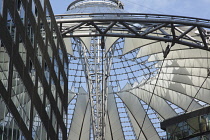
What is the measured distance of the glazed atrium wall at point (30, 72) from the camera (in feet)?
72.4

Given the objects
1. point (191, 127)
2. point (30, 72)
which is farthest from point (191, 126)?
point (30, 72)

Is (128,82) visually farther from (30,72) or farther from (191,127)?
(30,72)

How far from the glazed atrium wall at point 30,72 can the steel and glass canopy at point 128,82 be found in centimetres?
1379

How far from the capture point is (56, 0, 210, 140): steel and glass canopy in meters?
50.5

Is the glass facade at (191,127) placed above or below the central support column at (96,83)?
below

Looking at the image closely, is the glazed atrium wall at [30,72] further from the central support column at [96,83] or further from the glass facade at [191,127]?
the central support column at [96,83]

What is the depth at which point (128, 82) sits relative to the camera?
57906 millimetres

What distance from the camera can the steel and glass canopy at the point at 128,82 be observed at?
50500mm

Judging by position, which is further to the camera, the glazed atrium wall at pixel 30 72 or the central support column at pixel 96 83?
the central support column at pixel 96 83

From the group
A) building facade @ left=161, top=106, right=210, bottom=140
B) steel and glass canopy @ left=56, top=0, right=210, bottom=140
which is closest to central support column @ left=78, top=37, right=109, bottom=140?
steel and glass canopy @ left=56, top=0, right=210, bottom=140

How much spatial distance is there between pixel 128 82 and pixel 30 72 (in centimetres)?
3189

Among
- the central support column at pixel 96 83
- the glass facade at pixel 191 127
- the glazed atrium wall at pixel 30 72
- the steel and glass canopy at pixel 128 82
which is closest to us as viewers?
the glazed atrium wall at pixel 30 72

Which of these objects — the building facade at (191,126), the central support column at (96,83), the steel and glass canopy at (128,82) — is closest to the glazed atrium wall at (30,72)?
the building facade at (191,126)

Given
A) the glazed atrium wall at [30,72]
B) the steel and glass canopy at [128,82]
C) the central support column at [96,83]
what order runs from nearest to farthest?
the glazed atrium wall at [30,72] < the steel and glass canopy at [128,82] < the central support column at [96,83]
